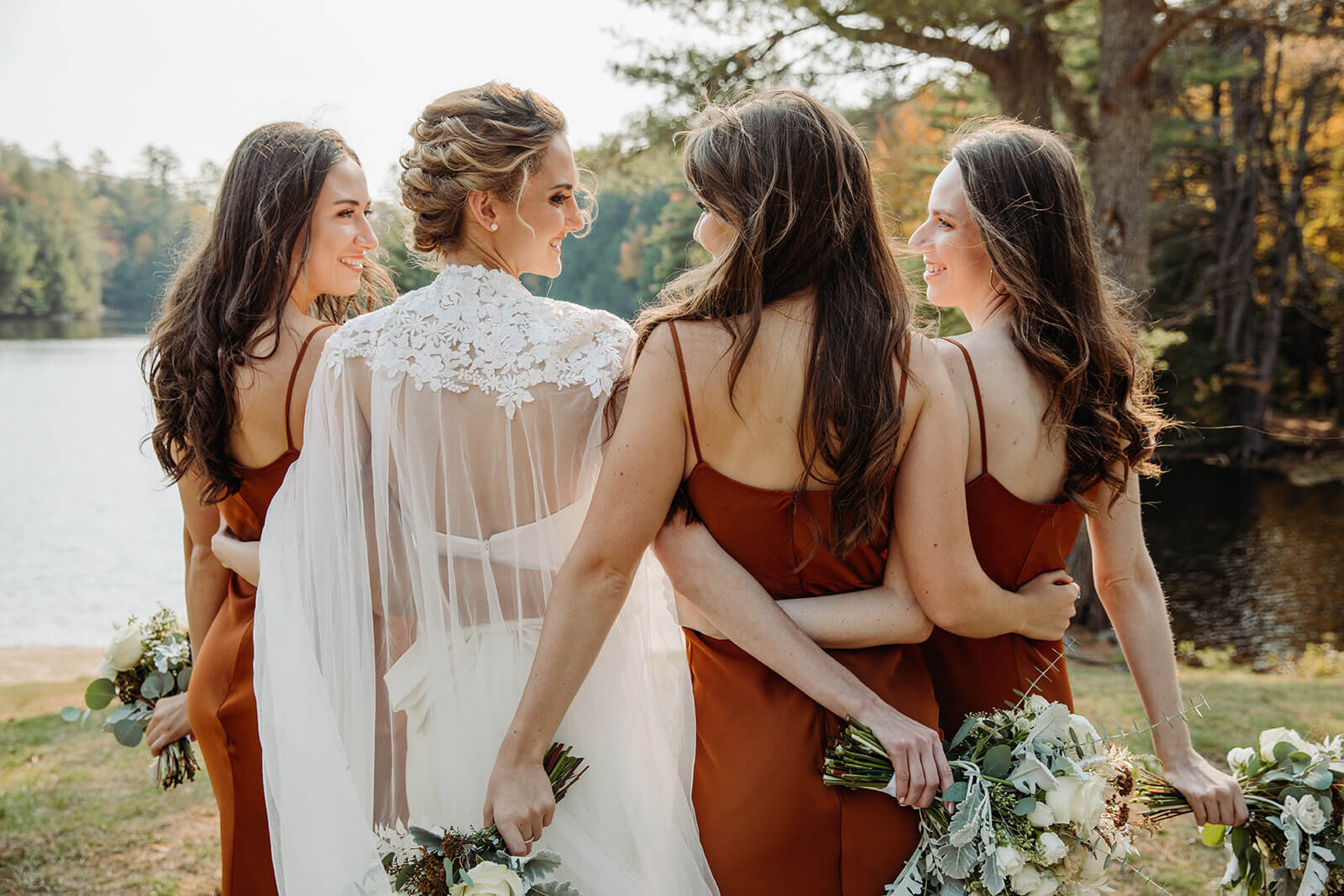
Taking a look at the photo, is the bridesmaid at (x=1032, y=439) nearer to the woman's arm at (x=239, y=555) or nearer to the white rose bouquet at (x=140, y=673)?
the woman's arm at (x=239, y=555)

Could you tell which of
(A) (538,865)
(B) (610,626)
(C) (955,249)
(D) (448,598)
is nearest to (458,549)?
(D) (448,598)

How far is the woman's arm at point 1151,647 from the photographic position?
7.27 ft

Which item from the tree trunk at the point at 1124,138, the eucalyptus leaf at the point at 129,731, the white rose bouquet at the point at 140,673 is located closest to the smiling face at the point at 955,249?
the white rose bouquet at the point at 140,673

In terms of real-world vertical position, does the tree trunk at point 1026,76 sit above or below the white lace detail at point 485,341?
above

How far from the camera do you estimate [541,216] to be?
2111mm

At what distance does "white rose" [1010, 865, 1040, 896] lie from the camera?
1735 millimetres

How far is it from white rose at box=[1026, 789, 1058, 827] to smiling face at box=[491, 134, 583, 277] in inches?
55.6

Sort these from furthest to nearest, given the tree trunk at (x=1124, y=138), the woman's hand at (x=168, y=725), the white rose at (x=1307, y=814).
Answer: the tree trunk at (x=1124, y=138)
the woman's hand at (x=168, y=725)
the white rose at (x=1307, y=814)

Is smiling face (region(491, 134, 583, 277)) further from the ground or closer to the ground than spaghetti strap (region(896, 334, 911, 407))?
further from the ground

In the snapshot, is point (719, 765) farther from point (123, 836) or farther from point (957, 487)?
point (123, 836)

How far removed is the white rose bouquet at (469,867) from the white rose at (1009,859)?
0.75 meters

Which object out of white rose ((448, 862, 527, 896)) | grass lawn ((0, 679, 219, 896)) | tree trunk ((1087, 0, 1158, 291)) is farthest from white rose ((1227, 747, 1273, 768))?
tree trunk ((1087, 0, 1158, 291))

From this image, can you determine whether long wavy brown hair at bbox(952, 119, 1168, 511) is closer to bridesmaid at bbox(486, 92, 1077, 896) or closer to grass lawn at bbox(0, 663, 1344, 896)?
bridesmaid at bbox(486, 92, 1077, 896)

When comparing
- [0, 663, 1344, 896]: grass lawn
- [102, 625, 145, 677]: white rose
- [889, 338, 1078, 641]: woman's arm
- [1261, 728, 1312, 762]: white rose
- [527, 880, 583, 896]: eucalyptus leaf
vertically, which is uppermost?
[889, 338, 1078, 641]: woman's arm
